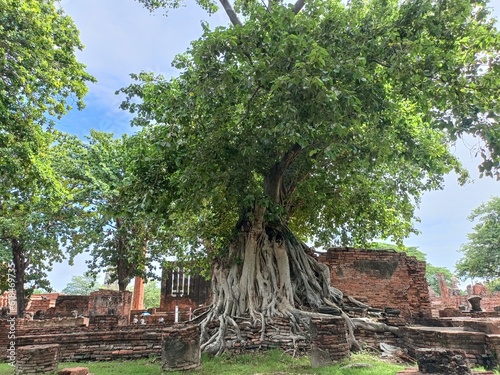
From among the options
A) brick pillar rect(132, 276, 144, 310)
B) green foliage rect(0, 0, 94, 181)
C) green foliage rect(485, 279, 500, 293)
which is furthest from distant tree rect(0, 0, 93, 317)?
green foliage rect(485, 279, 500, 293)

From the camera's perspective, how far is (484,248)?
69.4 feet

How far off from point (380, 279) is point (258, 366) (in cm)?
551

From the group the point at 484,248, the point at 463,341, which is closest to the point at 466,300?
the point at 484,248

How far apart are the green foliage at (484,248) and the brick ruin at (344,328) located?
12271 mm

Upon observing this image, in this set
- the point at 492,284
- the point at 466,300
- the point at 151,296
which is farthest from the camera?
the point at 151,296

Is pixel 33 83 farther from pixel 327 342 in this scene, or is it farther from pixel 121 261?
pixel 121 261

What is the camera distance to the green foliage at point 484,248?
818 inches

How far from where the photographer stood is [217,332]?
6.48 metres

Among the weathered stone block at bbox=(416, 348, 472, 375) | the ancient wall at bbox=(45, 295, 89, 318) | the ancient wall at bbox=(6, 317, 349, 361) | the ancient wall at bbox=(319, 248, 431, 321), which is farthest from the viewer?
the ancient wall at bbox=(45, 295, 89, 318)

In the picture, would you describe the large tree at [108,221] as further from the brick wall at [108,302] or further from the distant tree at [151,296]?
the distant tree at [151,296]

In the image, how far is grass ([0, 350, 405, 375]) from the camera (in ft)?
15.8

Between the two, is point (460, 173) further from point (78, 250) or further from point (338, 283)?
point (78, 250)

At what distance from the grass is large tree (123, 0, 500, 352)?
558mm

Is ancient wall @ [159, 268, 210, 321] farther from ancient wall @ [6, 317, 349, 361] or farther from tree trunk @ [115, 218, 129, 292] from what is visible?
ancient wall @ [6, 317, 349, 361]
